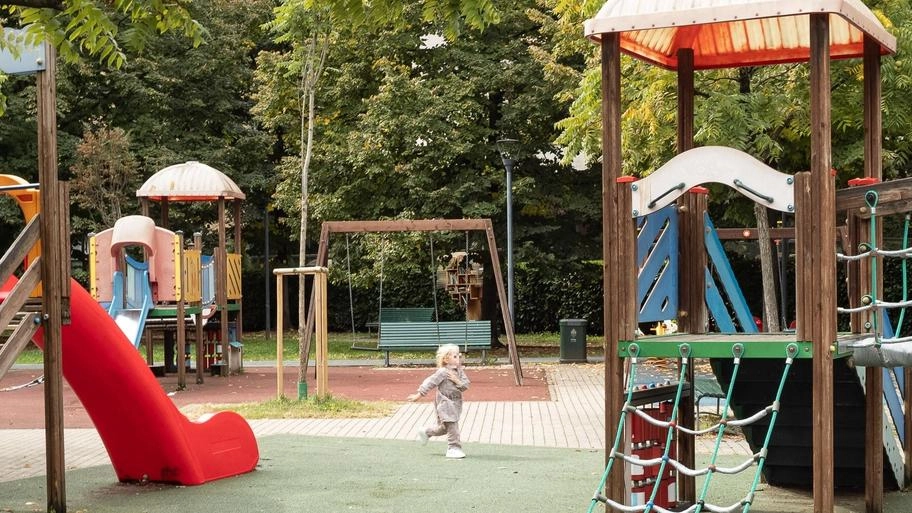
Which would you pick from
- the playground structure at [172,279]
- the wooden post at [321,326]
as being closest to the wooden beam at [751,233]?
the wooden post at [321,326]

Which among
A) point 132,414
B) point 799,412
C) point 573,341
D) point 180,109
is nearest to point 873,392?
point 799,412

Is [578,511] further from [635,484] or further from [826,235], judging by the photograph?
[826,235]

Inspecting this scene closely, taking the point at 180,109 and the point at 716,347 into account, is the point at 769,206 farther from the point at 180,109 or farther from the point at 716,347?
the point at 180,109

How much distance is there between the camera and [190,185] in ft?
74.2

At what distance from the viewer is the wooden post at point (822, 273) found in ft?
22.4

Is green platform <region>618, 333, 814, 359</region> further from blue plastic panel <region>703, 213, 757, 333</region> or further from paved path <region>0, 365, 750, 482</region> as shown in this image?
paved path <region>0, 365, 750, 482</region>

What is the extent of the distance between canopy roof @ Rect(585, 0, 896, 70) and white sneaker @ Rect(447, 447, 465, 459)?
12.8ft

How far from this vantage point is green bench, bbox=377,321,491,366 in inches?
881

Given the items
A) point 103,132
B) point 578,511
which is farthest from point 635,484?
point 103,132

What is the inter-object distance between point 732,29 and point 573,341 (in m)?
14.6

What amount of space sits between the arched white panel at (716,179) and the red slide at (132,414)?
417 centimetres

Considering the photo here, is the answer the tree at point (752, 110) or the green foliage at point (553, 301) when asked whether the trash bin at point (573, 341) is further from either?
the green foliage at point (553, 301)

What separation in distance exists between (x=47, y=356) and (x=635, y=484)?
13.0ft

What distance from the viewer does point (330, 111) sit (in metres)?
27.5
